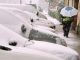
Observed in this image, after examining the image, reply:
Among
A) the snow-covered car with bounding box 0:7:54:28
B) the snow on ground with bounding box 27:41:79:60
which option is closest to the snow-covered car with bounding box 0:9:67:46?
the snow-covered car with bounding box 0:7:54:28

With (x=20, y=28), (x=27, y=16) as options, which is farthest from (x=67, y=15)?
(x=20, y=28)

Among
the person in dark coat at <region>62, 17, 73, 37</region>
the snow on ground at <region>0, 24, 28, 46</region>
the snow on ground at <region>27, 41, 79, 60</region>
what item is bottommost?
the person in dark coat at <region>62, 17, 73, 37</region>

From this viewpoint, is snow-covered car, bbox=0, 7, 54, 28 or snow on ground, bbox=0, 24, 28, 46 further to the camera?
snow-covered car, bbox=0, 7, 54, 28

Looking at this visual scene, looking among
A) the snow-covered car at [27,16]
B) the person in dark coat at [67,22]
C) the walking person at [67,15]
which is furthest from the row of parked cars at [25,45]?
the person in dark coat at [67,22]

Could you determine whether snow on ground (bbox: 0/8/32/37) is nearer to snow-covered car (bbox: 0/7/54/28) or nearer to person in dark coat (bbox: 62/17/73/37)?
snow-covered car (bbox: 0/7/54/28)

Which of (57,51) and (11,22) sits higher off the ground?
(11,22)

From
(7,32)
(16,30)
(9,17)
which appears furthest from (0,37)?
(9,17)

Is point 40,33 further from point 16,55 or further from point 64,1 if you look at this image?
point 64,1

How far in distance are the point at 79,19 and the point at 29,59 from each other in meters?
15.7

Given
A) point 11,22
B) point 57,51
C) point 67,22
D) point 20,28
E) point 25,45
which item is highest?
point 11,22

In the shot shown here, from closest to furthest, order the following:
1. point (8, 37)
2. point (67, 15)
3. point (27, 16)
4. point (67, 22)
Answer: point (8, 37), point (27, 16), point (67, 15), point (67, 22)

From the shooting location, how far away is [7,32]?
6.25m

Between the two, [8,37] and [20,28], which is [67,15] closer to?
[20,28]

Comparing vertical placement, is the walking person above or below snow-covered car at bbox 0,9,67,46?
below
